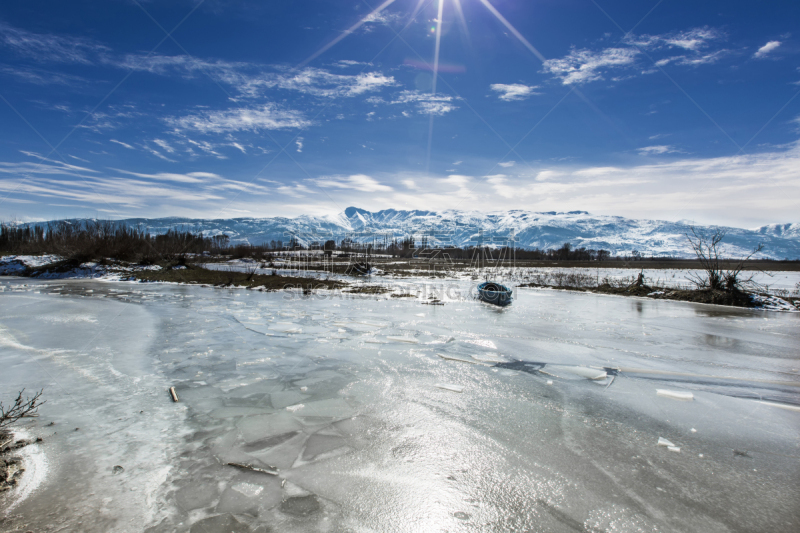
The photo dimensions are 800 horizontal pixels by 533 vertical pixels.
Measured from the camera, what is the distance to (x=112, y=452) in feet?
12.9

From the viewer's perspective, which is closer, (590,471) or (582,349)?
(590,471)

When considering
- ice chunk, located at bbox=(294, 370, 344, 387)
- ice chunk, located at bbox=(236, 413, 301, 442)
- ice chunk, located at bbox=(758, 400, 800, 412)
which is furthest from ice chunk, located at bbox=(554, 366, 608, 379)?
ice chunk, located at bbox=(236, 413, 301, 442)

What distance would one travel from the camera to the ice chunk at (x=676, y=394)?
595cm

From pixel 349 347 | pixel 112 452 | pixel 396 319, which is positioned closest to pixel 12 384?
pixel 112 452

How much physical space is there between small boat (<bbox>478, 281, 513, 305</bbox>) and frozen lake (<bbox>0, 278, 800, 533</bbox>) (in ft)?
24.8

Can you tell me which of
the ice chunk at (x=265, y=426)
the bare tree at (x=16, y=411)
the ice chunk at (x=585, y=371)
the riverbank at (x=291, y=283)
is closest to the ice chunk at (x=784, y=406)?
the ice chunk at (x=585, y=371)

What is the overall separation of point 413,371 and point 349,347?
7.53 ft

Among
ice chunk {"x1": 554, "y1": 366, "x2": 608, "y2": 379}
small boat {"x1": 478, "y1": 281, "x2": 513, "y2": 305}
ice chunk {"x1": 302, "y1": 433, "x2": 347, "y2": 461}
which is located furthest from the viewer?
small boat {"x1": 478, "y1": 281, "x2": 513, "y2": 305}

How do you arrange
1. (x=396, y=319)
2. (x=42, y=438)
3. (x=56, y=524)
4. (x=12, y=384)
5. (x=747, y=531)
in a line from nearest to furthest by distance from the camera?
(x=56, y=524) < (x=747, y=531) < (x=42, y=438) < (x=12, y=384) < (x=396, y=319)

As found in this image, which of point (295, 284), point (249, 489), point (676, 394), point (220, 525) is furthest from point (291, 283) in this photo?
point (220, 525)

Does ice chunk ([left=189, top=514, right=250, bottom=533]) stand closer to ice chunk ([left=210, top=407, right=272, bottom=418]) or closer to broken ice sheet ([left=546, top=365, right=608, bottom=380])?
ice chunk ([left=210, top=407, right=272, bottom=418])

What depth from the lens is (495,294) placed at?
18.1m

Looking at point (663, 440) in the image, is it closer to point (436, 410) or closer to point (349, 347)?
point (436, 410)

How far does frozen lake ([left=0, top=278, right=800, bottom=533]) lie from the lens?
3.14 metres
